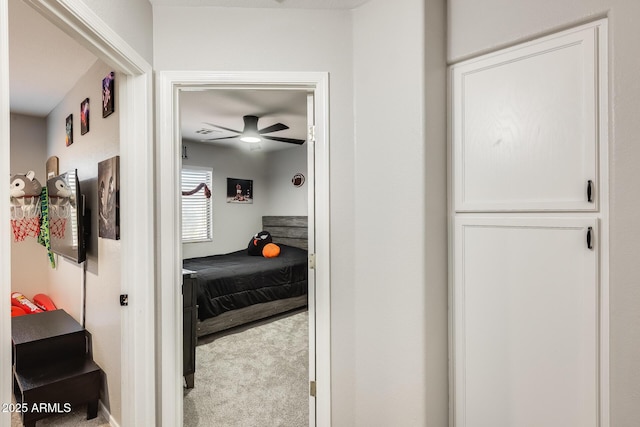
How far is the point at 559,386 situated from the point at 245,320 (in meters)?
3.25

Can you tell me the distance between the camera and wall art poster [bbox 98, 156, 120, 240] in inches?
71.7

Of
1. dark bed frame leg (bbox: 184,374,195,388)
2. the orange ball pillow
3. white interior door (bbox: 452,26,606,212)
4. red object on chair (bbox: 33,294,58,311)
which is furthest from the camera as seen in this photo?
the orange ball pillow

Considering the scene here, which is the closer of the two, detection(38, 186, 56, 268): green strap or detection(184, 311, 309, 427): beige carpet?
detection(184, 311, 309, 427): beige carpet

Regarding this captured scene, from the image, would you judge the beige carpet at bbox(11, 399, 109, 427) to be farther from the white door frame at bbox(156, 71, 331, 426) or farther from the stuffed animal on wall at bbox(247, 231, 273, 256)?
the stuffed animal on wall at bbox(247, 231, 273, 256)

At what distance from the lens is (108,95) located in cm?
201

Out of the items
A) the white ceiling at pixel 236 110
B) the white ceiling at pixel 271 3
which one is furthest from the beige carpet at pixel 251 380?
the white ceiling at pixel 271 3

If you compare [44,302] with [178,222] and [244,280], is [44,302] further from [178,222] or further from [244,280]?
[178,222]

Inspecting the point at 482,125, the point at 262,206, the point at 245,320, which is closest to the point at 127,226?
the point at 482,125

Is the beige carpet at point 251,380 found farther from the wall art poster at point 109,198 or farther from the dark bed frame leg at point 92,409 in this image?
the wall art poster at point 109,198

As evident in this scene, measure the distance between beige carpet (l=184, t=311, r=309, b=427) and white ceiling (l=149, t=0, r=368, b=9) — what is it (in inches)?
99.8

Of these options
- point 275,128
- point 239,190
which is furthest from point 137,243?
point 239,190

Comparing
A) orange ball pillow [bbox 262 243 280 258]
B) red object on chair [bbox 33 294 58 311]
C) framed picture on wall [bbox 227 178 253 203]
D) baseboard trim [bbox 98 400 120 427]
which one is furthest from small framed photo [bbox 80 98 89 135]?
framed picture on wall [bbox 227 178 253 203]

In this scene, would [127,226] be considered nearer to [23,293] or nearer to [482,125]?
[482,125]

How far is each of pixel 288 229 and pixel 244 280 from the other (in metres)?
1.95
